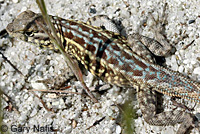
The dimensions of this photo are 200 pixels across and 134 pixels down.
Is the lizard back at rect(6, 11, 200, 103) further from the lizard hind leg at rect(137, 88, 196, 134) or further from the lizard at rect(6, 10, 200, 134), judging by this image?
the lizard hind leg at rect(137, 88, 196, 134)

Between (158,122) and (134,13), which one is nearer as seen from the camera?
(158,122)

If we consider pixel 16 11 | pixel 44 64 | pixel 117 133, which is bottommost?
pixel 117 133

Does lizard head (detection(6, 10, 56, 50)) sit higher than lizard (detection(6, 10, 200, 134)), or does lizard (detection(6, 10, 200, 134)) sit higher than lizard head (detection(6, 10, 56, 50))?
lizard head (detection(6, 10, 56, 50))

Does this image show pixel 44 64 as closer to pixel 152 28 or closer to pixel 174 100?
pixel 152 28

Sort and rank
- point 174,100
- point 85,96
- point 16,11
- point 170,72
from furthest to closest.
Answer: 1. point 16,11
2. point 85,96
3. point 174,100
4. point 170,72

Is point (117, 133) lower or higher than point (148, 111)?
lower

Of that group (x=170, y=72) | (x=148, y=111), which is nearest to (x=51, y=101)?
(x=148, y=111)

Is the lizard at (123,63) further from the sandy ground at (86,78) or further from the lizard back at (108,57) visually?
the sandy ground at (86,78)

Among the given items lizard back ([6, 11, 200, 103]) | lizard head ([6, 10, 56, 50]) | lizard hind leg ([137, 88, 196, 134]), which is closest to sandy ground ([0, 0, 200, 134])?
lizard hind leg ([137, 88, 196, 134])
